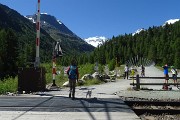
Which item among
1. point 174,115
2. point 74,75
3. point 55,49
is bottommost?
point 174,115

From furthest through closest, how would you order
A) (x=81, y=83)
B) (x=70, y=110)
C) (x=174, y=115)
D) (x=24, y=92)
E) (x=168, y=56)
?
1. (x=168, y=56)
2. (x=81, y=83)
3. (x=24, y=92)
4. (x=174, y=115)
5. (x=70, y=110)

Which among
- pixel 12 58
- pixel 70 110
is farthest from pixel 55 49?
pixel 12 58

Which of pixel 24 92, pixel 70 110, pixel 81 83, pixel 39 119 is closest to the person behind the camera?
pixel 39 119

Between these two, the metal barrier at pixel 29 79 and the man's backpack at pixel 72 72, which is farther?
the metal barrier at pixel 29 79

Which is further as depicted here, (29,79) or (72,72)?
(29,79)

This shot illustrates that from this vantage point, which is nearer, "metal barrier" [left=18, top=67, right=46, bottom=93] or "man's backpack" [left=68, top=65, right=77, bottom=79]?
"man's backpack" [left=68, top=65, right=77, bottom=79]

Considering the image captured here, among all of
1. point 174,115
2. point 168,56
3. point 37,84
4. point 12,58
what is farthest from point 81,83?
point 168,56

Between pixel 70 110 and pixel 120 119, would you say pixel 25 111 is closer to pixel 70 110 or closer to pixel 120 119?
pixel 70 110

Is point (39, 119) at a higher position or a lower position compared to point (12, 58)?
lower

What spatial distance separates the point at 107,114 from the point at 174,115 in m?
3.05

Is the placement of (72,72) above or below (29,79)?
above

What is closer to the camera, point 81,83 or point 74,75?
point 74,75

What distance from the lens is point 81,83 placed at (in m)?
26.2

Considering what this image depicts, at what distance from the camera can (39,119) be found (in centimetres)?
989
